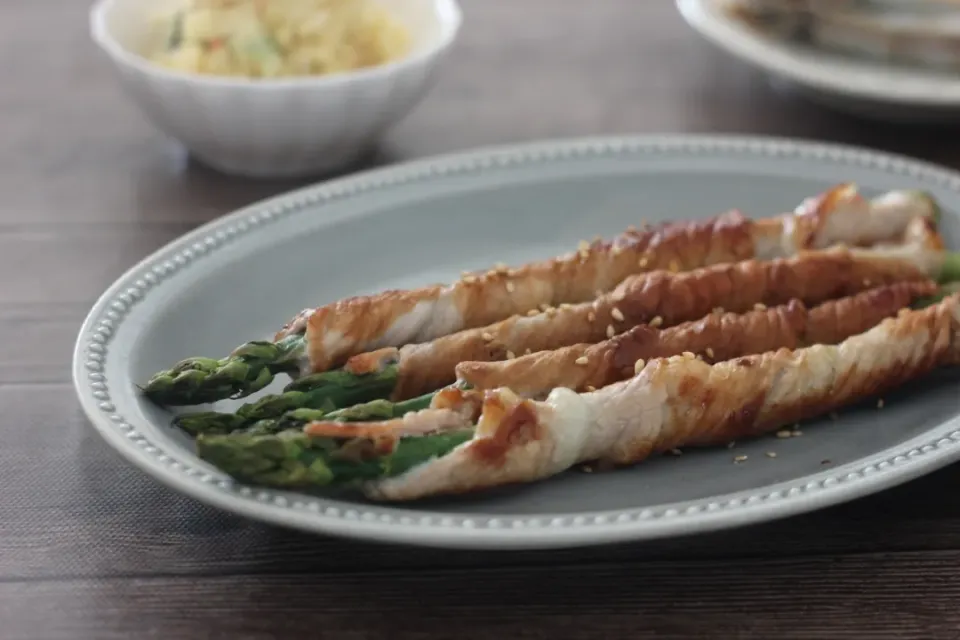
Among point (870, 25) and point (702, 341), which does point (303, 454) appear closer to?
point (702, 341)

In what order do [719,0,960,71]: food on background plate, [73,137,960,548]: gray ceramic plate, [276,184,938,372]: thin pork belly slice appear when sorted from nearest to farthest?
1. [73,137,960,548]: gray ceramic plate
2. [276,184,938,372]: thin pork belly slice
3. [719,0,960,71]: food on background plate

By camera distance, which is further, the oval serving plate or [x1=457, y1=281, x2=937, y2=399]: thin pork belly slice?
the oval serving plate

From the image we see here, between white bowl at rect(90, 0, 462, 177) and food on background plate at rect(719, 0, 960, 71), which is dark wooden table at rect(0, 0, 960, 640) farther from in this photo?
food on background plate at rect(719, 0, 960, 71)

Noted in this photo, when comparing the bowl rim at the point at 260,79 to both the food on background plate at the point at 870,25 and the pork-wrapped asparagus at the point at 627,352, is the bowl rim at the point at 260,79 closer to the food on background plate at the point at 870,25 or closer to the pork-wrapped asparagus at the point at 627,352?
the food on background plate at the point at 870,25

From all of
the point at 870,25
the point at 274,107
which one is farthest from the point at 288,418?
the point at 870,25

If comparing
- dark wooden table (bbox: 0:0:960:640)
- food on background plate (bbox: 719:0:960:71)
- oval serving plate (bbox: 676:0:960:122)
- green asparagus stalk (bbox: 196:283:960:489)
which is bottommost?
dark wooden table (bbox: 0:0:960:640)

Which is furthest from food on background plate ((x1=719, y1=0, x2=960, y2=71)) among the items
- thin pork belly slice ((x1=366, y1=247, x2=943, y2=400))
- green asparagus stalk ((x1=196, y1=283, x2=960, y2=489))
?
green asparagus stalk ((x1=196, y1=283, x2=960, y2=489))

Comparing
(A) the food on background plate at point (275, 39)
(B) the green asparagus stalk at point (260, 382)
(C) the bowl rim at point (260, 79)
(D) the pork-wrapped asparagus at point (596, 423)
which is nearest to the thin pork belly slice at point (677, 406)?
(D) the pork-wrapped asparagus at point (596, 423)

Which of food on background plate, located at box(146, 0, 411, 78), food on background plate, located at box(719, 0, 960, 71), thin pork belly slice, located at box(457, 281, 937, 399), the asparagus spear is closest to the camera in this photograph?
the asparagus spear

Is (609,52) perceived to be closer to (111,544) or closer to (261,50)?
(261,50)
